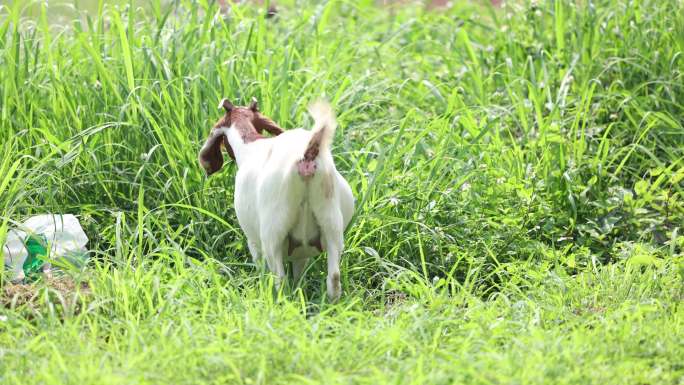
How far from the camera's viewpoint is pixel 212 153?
5.32 meters

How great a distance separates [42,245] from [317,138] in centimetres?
153

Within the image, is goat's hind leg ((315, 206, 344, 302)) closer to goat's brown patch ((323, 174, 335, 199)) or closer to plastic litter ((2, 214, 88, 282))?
goat's brown patch ((323, 174, 335, 199))

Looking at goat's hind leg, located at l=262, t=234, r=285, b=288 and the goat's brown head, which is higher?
the goat's brown head

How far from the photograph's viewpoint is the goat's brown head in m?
5.17

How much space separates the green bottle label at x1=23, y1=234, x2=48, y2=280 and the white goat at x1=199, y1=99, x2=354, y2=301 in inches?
36.6

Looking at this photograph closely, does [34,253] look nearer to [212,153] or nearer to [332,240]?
[212,153]

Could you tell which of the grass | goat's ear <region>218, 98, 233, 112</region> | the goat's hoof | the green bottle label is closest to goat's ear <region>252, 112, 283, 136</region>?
goat's ear <region>218, 98, 233, 112</region>

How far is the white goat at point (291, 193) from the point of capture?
4.59m

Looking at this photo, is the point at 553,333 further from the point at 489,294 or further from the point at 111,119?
the point at 111,119

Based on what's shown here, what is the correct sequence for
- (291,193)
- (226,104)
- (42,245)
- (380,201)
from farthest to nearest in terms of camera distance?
1. (380,201)
2. (42,245)
3. (226,104)
4. (291,193)

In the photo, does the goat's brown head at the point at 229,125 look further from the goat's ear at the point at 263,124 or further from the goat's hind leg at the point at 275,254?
the goat's hind leg at the point at 275,254

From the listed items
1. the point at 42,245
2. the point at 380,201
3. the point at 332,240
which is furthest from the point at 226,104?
the point at 42,245

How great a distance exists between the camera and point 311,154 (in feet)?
14.9

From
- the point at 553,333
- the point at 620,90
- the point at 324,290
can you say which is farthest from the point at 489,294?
the point at 620,90
